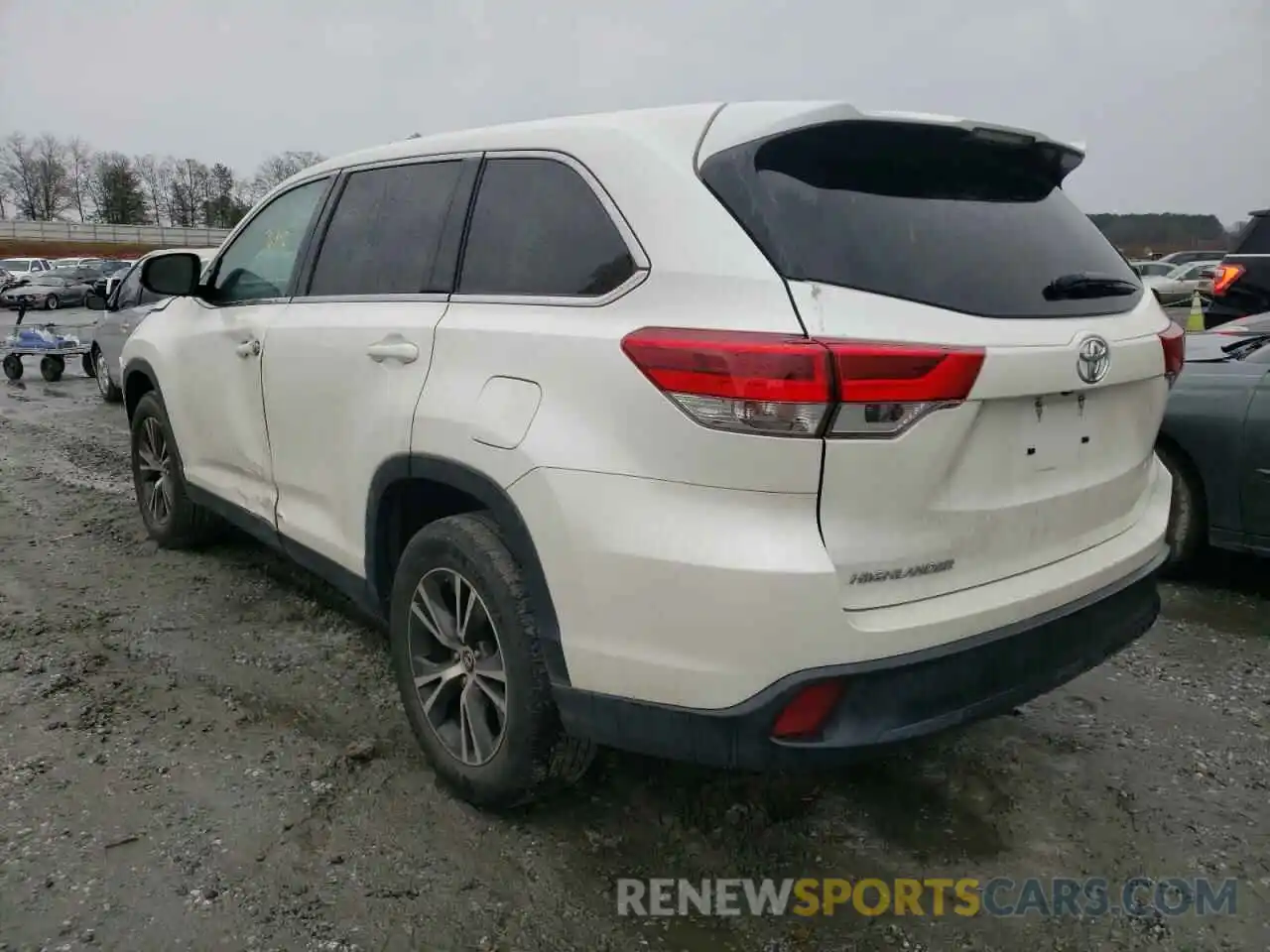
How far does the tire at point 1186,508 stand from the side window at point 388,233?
11.3 feet

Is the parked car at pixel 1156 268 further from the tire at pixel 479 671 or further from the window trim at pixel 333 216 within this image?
the tire at pixel 479 671

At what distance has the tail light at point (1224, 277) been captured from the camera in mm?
9789

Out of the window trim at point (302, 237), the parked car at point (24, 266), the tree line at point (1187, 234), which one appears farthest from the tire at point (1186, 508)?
the parked car at point (24, 266)

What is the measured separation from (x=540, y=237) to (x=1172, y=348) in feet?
5.92

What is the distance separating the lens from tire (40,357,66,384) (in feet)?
46.1

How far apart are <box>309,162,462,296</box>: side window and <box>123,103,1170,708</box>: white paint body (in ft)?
0.85

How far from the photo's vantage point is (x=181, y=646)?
396cm

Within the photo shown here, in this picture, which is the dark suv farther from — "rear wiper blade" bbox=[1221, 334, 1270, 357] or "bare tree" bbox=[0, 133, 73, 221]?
"bare tree" bbox=[0, 133, 73, 221]

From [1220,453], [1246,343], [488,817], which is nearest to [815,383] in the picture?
[488,817]

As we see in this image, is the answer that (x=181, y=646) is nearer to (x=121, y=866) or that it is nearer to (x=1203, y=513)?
(x=121, y=866)

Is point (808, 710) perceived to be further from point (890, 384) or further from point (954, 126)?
point (954, 126)

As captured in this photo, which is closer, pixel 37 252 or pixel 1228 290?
pixel 1228 290

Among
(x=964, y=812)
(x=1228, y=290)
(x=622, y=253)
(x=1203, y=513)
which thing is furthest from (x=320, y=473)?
(x=1228, y=290)

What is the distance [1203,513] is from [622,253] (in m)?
3.50
